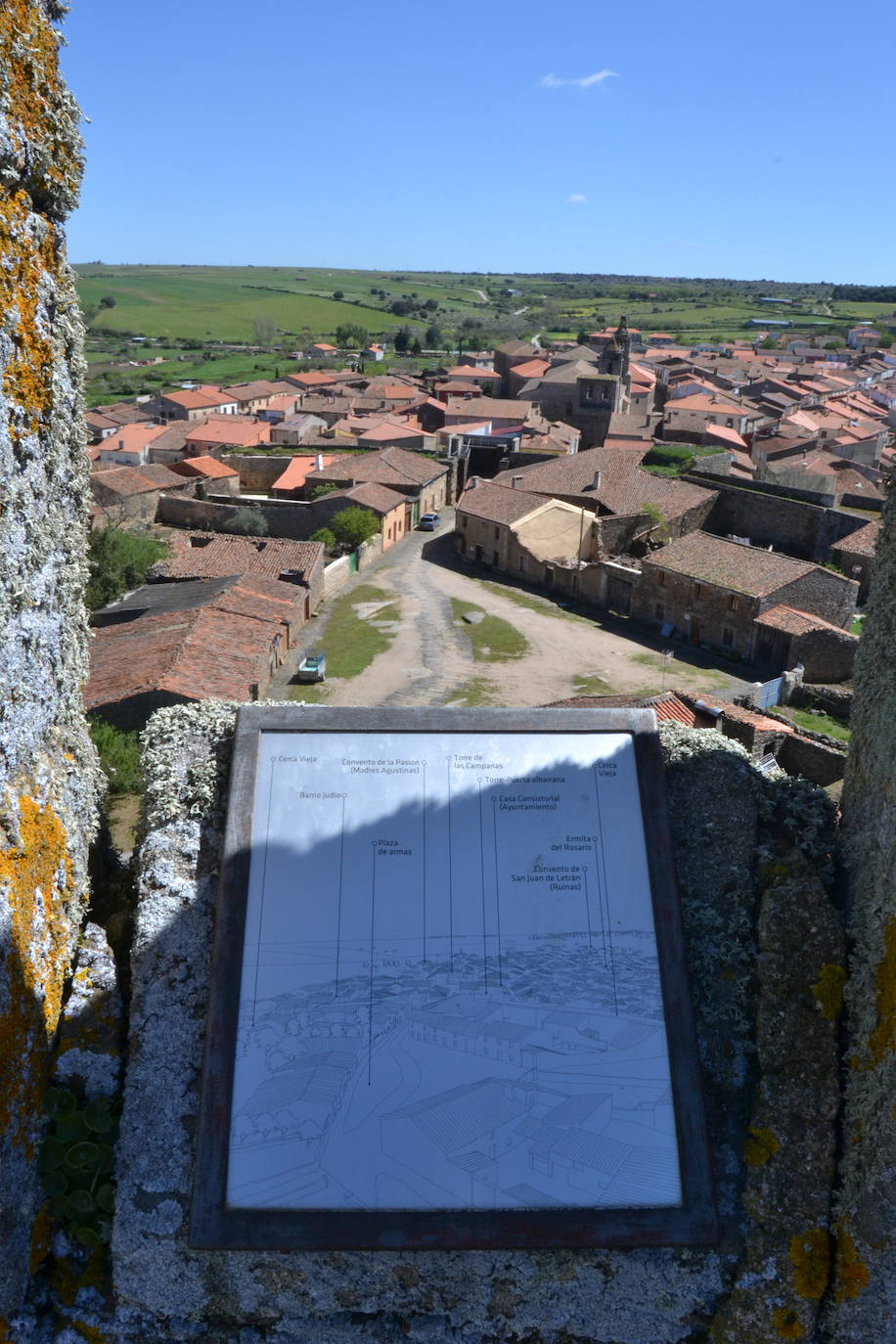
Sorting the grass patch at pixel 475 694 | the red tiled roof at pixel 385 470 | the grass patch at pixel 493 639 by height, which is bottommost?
the grass patch at pixel 475 694

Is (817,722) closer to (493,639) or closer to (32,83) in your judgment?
(493,639)

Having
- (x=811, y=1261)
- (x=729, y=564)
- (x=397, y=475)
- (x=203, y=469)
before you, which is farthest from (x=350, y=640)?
(x=811, y=1261)

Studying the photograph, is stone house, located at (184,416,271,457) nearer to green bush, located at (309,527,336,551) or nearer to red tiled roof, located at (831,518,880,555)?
green bush, located at (309,527,336,551)

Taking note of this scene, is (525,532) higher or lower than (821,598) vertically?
higher

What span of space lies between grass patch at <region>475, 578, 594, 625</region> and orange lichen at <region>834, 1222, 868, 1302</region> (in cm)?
2605

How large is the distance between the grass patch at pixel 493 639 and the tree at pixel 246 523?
33.7 feet

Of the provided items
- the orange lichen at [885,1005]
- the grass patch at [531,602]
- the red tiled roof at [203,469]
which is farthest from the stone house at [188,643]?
the red tiled roof at [203,469]

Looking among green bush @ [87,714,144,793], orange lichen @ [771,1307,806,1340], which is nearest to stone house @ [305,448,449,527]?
green bush @ [87,714,144,793]

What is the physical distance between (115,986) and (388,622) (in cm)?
2383

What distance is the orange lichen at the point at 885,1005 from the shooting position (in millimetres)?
4590

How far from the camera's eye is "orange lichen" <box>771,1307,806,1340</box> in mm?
4355

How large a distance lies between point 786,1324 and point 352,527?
3197cm

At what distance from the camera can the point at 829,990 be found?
500 cm

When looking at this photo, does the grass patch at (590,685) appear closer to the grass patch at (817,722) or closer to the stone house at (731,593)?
the grass patch at (817,722)
